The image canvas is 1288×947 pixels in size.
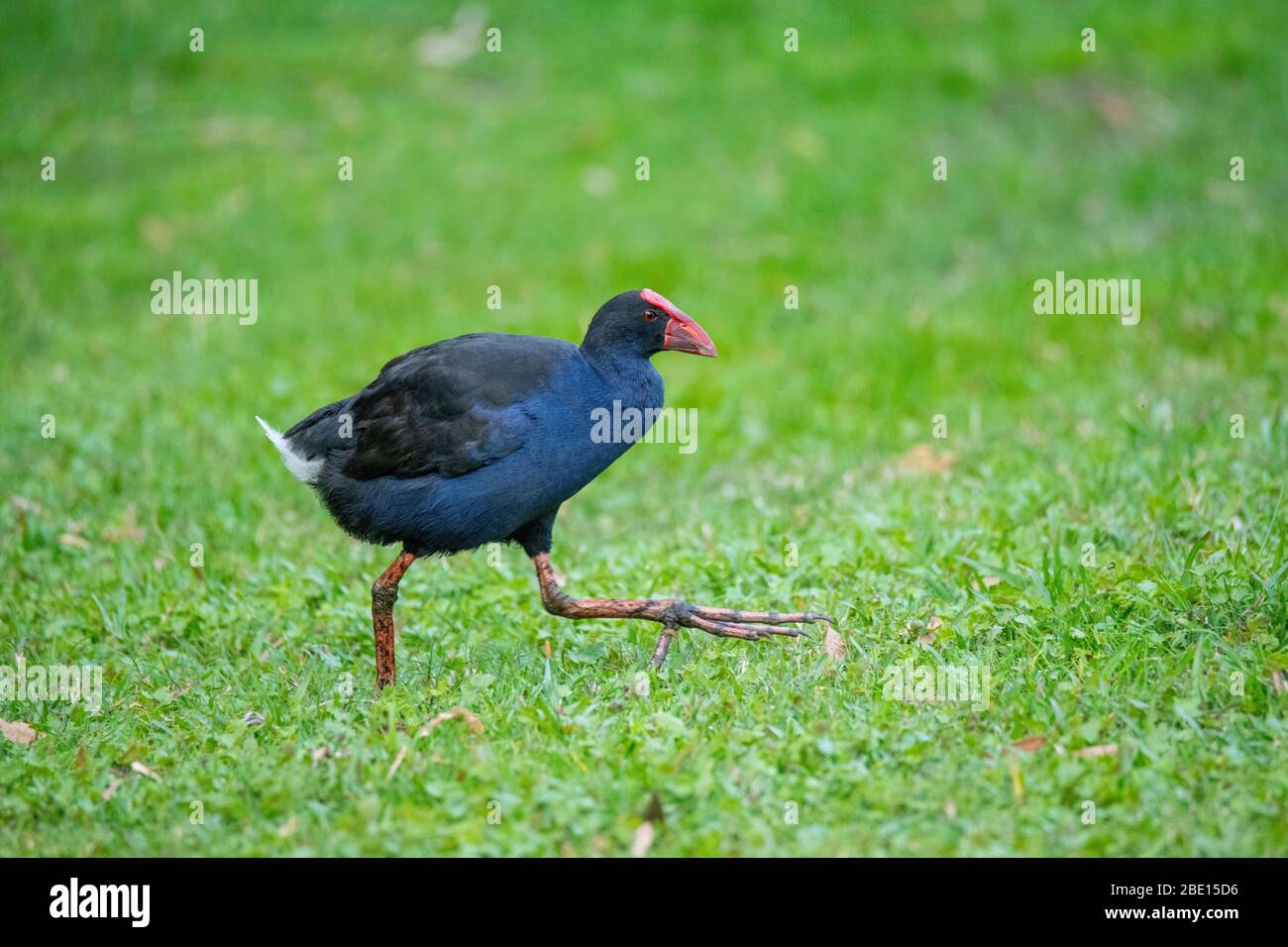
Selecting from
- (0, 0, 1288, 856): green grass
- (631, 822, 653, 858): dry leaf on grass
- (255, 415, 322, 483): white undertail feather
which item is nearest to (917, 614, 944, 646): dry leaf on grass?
(0, 0, 1288, 856): green grass

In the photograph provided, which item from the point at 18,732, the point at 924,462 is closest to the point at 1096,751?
the point at 924,462

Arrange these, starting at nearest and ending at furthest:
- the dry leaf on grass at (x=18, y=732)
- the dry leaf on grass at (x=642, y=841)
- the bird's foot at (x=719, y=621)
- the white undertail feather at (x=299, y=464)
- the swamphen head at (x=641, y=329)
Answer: the dry leaf on grass at (x=642, y=841) < the dry leaf on grass at (x=18, y=732) < the bird's foot at (x=719, y=621) < the swamphen head at (x=641, y=329) < the white undertail feather at (x=299, y=464)

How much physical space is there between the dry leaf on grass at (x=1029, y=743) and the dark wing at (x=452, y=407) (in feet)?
6.39

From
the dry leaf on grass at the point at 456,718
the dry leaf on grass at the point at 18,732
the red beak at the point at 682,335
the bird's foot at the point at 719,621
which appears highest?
the red beak at the point at 682,335

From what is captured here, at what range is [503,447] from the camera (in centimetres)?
492

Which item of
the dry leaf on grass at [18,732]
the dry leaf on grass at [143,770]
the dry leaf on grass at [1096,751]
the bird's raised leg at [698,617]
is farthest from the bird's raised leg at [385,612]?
the dry leaf on grass at [1096,751]

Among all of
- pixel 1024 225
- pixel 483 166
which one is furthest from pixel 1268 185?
pixel 483 166

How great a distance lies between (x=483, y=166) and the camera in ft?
37.1

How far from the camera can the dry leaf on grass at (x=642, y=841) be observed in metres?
3.79

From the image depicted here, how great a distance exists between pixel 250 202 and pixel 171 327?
198cm

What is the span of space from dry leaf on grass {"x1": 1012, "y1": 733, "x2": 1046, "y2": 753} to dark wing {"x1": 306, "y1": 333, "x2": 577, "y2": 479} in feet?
6.39

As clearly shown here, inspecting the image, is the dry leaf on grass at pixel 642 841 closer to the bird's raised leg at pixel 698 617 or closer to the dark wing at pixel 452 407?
the bird's raised leg at pixel 698 617

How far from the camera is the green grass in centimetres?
408

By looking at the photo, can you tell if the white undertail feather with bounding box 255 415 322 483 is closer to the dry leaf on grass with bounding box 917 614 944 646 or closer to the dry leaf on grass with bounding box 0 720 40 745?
the dry leaf on grass with bounding box 0 720 40 745
